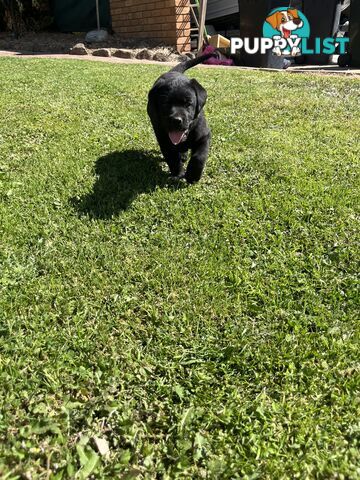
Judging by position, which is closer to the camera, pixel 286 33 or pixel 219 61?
pixel 286 33

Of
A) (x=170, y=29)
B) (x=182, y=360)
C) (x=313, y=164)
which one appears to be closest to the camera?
(x=182, y=360)

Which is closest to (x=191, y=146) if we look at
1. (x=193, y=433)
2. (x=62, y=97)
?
(x=193, y=433)

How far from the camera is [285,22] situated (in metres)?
11.6

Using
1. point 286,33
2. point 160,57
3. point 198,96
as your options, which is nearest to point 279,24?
point 286,33

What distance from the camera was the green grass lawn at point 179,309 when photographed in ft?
6.06

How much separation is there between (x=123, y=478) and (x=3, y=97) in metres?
6.19

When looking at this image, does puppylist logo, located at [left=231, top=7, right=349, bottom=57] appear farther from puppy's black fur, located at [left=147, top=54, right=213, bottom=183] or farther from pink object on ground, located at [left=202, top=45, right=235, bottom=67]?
puppy's black fur, located at [left=147, top=54, right=213, bottom=183]

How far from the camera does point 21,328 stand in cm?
240

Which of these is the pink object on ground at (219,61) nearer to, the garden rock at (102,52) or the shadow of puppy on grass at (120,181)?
the garden rock at (102,52)

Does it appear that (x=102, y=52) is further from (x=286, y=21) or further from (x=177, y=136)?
(x=177, y=136)

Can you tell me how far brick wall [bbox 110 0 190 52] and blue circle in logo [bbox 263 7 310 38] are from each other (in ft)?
8.87

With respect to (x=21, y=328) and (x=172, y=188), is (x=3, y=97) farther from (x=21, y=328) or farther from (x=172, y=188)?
(x=21, y=328)

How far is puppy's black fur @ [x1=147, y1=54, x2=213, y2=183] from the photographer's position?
353 centimetres

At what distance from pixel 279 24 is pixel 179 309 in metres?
11.3
